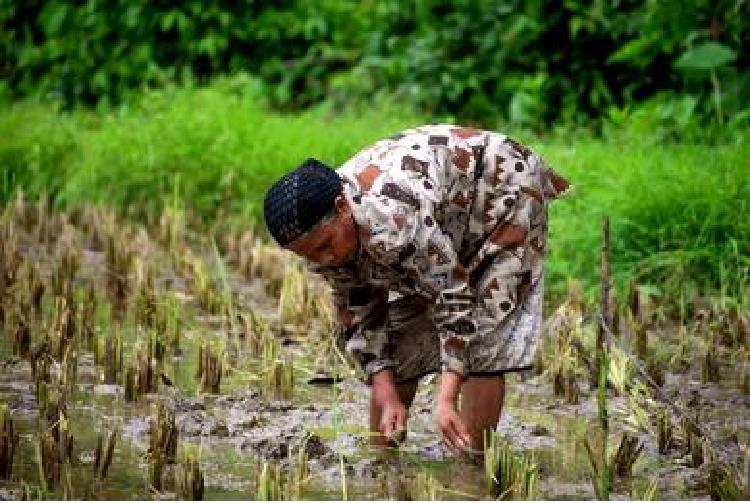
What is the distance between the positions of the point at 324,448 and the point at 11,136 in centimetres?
560

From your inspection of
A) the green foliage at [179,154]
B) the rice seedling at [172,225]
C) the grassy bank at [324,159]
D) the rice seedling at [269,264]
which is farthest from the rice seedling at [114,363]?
the green foliage at [179,154]

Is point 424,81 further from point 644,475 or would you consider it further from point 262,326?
point 644,475

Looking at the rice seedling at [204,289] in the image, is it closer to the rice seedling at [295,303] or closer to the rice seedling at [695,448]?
the rice seedling at [295,303]

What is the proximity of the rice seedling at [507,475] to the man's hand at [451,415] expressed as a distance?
0.30 feet

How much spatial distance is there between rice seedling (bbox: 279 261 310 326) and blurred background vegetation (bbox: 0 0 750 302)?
47.7 inches

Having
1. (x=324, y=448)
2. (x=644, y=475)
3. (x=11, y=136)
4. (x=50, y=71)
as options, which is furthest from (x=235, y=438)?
(x=50, y=71)

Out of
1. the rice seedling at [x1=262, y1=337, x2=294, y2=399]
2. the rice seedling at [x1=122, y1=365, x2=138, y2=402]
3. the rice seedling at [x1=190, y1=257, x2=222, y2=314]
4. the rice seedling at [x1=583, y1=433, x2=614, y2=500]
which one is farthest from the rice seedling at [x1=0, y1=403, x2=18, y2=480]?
the rice seedling at [x1=190, y1=257, x2=222, y2=314]

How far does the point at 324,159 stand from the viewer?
8.18 meters

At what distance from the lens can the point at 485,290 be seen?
13.0 ft

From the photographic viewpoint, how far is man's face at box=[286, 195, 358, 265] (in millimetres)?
3602

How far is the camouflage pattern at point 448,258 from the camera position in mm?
3670

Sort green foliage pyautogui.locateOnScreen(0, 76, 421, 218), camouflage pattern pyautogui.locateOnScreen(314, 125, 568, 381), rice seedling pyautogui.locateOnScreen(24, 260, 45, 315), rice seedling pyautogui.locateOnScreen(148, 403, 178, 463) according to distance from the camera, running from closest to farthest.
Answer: camouflage pattern pyautogui.locateOnScreen(314, 125, 568, 381) → rice seedling pyautogui.locateOnScreen(148, 403, 178, 463) → rice seedling pyautogui.locateOnScreen(24, 260, 45, 315) → green foliage pyautogui.locateOnScreen(0, 76, 421, 218)

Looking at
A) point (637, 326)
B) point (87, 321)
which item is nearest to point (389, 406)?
point (637, 326)

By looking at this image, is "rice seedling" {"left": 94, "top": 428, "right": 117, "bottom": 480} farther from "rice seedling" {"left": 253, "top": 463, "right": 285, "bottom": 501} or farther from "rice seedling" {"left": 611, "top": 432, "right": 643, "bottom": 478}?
"rice seedling" {"left": 611, "top": 432, "right": 643, "bottom": 478}
